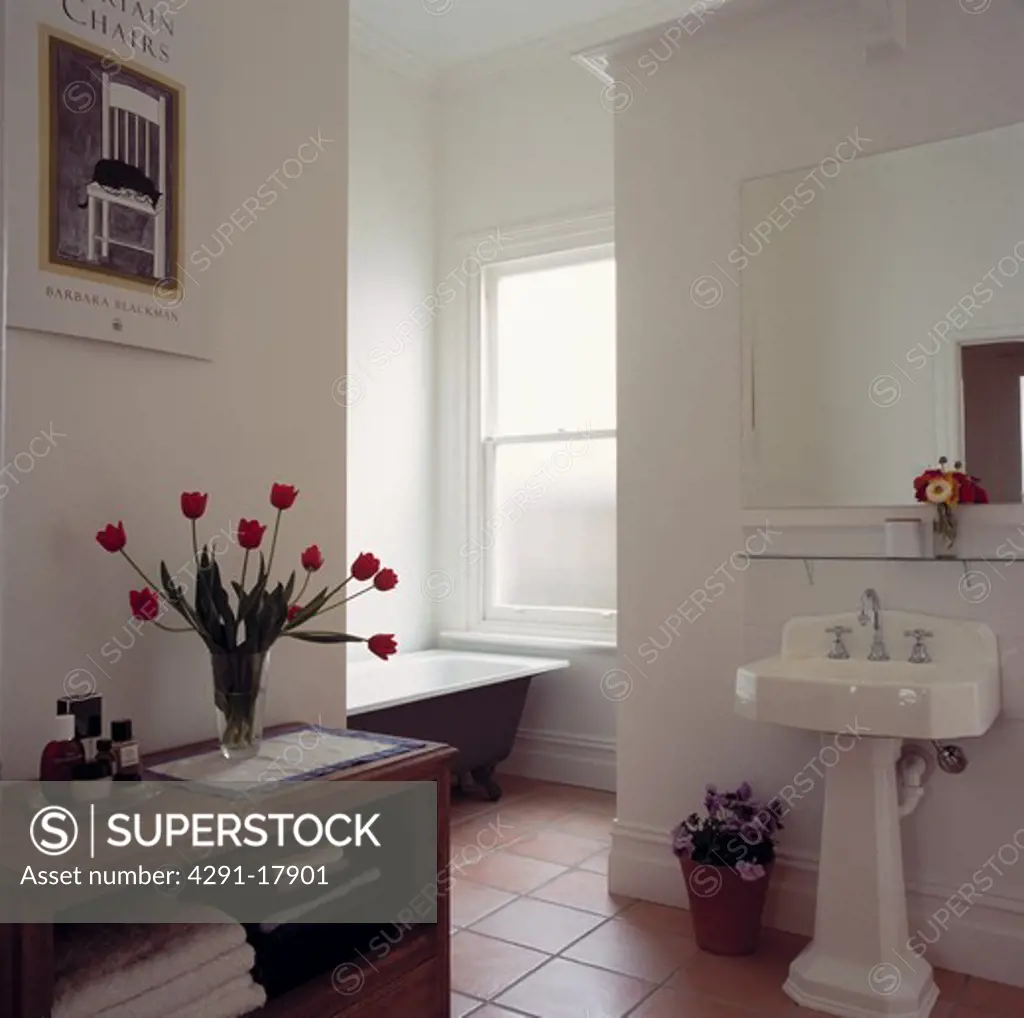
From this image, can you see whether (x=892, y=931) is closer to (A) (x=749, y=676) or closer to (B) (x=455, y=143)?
(A) (x=749, y=676)

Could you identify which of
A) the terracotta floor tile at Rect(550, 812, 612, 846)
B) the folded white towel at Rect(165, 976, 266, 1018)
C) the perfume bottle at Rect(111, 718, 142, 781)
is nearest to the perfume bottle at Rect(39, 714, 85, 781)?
the perfume bottle at Rect(111, 718, 142, 781)

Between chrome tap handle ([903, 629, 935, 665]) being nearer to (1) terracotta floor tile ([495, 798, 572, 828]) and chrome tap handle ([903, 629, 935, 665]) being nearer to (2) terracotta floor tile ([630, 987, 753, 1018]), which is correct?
(2) terracotta floor tile ([630, 987, 753, 1018])

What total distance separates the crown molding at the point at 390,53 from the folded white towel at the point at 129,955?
3693mm

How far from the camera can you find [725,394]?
2914mm

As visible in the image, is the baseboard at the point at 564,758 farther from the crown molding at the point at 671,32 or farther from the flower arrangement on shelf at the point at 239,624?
the crown molding at the point at 671,32

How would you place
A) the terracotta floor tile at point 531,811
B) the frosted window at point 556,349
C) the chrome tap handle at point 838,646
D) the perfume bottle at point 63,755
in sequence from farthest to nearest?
the frosted window at point 556,349 → the terracotta floor tile at point 531,811 → the chrome tap handle at point 838,646 → the perfume bottle at point 63,755

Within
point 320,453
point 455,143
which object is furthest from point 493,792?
point 455,143

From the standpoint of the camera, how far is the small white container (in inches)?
99.7

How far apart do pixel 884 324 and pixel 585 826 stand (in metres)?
2.10

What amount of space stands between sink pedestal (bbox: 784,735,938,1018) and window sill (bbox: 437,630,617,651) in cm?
180

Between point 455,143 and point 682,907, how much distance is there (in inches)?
139

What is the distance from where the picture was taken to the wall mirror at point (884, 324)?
8.30ft

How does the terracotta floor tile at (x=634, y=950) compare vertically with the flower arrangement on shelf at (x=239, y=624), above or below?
below

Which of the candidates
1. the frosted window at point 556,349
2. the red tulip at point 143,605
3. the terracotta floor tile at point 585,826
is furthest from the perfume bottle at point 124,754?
the frosted window at point 556,349
